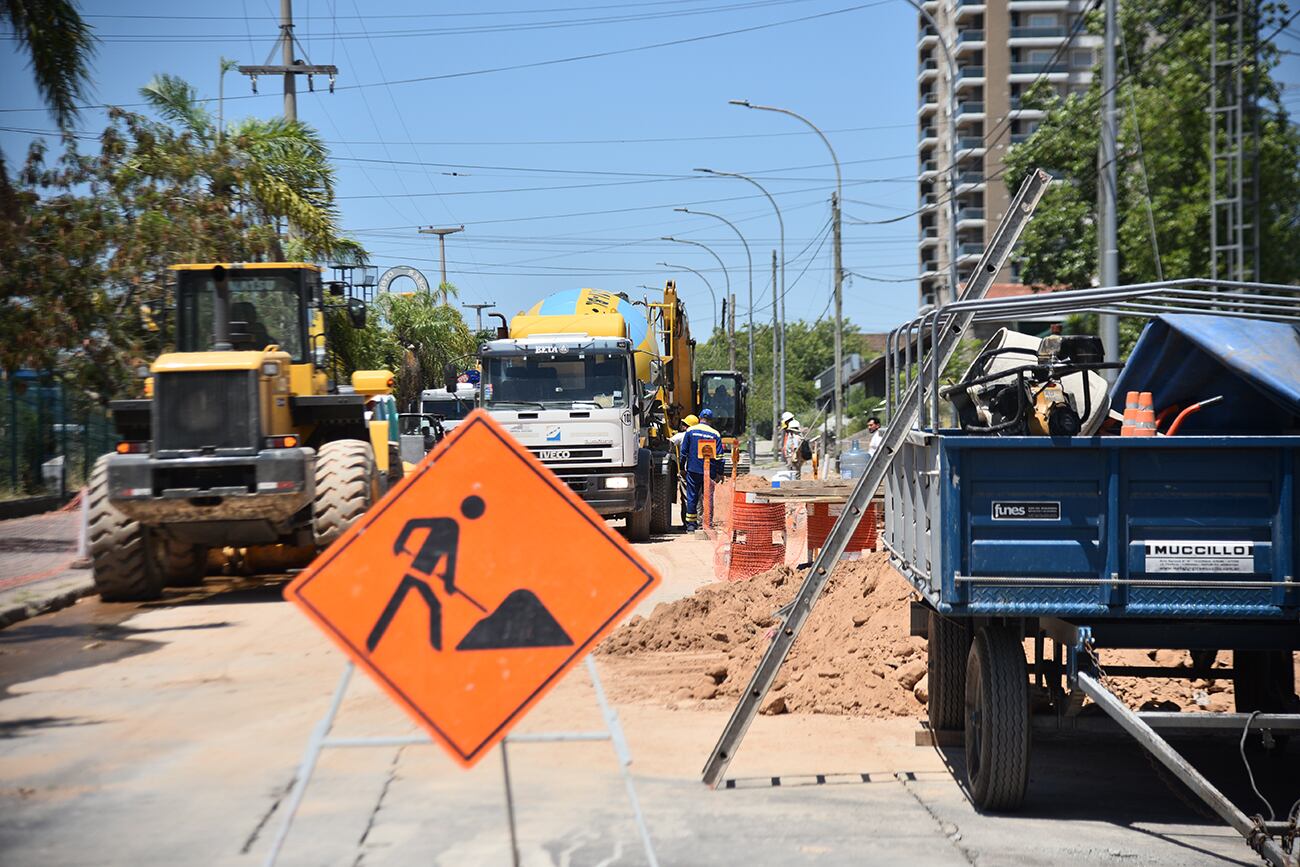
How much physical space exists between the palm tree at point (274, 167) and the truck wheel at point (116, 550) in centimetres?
1367

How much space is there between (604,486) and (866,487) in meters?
13.0

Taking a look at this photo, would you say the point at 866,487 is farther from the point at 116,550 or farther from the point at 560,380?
the point at 560,380

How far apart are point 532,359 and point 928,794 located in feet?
47.1

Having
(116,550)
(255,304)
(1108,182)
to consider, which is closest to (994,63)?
(1108,182)

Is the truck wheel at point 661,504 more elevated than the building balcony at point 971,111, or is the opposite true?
the building balcony at point 971,111

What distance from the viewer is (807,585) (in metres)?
7.26

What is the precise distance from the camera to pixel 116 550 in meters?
14.8

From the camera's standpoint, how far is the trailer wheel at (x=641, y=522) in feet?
69.8

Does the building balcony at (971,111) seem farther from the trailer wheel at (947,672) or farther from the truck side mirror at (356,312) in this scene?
the trailer wheel at (947,672)

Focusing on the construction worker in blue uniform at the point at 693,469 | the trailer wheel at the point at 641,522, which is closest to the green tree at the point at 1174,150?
the construction worker in blue uniform at the point at 693,469

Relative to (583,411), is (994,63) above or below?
above

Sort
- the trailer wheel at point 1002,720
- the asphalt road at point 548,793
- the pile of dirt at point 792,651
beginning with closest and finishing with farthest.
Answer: the asphalt road at point 548,793 < the trailer wheel at point 1002,720 < the pile of dirt at point 792,651

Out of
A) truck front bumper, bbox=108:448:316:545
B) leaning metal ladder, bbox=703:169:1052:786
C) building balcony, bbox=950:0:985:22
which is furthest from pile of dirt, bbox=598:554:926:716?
building balcony, bbox=950:0:985:22

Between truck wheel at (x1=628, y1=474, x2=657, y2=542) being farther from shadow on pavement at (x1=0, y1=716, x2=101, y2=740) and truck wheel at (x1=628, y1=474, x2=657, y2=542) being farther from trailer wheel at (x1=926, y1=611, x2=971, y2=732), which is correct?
trailer wheel at (x1=926, y1=611, x2=971, y2=732)
